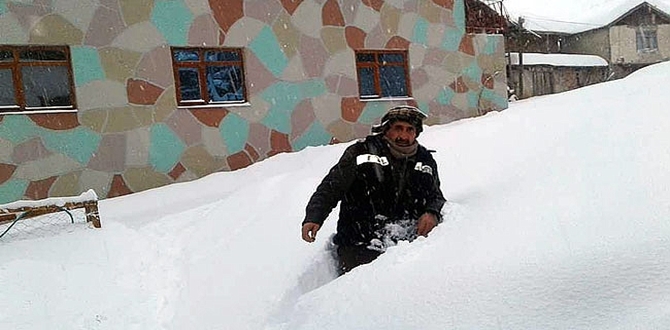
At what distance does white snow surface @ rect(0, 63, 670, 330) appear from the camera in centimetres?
197

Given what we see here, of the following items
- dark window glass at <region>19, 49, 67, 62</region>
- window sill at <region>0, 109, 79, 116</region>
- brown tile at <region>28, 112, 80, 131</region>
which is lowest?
brown tile at <region>28, 112, 80, 131</region>

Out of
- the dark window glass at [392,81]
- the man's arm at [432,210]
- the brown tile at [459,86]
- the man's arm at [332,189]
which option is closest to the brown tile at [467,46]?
the brown tile at [459,86]

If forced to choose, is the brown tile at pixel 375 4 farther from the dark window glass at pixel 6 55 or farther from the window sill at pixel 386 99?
the dark window glass at pixel 6 55

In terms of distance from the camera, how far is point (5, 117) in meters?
7.59

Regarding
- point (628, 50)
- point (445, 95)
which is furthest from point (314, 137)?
point (628, 50)

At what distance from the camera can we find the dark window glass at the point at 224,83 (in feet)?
30.7

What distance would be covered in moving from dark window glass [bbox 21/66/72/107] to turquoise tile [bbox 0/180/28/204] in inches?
43.1

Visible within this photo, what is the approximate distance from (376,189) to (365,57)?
25.5ft

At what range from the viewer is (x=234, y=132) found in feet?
30.8

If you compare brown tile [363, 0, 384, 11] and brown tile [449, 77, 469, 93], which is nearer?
brown tile [363, 0, 384, 11]

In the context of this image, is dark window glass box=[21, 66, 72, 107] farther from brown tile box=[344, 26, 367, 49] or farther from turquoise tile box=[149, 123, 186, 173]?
brown tile box=[344, 26, 367, 49]

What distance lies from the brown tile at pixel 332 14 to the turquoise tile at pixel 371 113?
163 centimetres

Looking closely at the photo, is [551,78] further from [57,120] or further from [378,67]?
[57,120]

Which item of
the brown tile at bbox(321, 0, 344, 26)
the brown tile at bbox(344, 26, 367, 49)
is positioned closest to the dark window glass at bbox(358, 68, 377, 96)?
the brown tile at bbox(344, 26, 367, 49)
